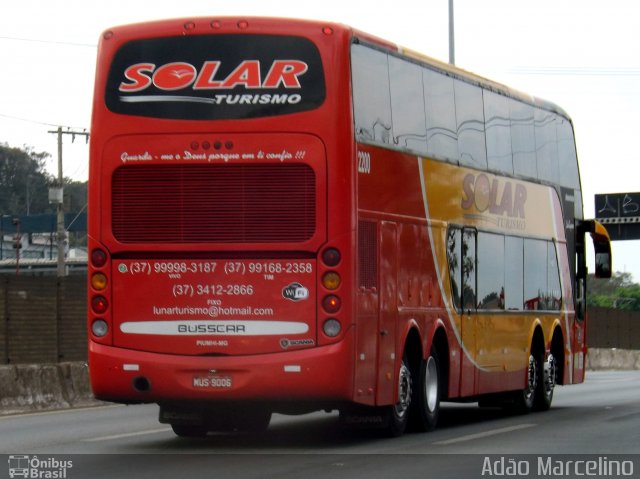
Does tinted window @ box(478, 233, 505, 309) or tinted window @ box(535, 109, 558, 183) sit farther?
tinted window @ box(535, 109, 558, 183)

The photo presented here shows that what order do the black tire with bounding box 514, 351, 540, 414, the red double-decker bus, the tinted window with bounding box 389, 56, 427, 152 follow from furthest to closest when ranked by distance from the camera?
the black tire with bounding box 514, 351, 540, 414
the tinted window with bounding box 389, 56, 427, 152
the red double-decker bus

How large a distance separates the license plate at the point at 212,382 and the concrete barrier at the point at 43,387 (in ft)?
24.4

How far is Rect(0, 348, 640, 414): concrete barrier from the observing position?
21.5 meters

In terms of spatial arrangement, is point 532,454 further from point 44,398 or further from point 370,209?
point 44,398

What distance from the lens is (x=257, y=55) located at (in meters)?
14.7

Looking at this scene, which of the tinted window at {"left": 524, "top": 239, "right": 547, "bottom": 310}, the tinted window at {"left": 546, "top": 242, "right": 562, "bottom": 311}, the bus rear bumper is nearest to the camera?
the bus rear bumper

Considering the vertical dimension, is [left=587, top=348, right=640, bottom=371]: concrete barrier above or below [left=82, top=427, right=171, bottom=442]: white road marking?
below

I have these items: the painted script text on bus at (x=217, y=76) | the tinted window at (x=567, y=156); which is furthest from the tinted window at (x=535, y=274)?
the painted script text on bus at (x=217, y=76)

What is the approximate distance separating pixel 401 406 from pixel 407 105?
334 cm

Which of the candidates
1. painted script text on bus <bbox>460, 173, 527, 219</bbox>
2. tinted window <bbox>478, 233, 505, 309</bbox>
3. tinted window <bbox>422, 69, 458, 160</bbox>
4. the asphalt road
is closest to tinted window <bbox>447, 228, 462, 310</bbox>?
painted script text on bus <bbox>460, 173, 527, 219</bbox>

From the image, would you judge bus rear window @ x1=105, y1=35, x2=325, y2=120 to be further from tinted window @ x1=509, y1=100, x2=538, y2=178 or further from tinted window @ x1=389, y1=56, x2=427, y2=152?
tinted window @ x1=509, y1=100, x2=538, y2=178

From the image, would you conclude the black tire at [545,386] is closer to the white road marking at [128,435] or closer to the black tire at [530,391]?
the black tire at [530,391]

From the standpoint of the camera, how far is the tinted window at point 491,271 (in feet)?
63.4

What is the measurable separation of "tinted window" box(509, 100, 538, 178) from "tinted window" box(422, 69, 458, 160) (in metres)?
2.69
